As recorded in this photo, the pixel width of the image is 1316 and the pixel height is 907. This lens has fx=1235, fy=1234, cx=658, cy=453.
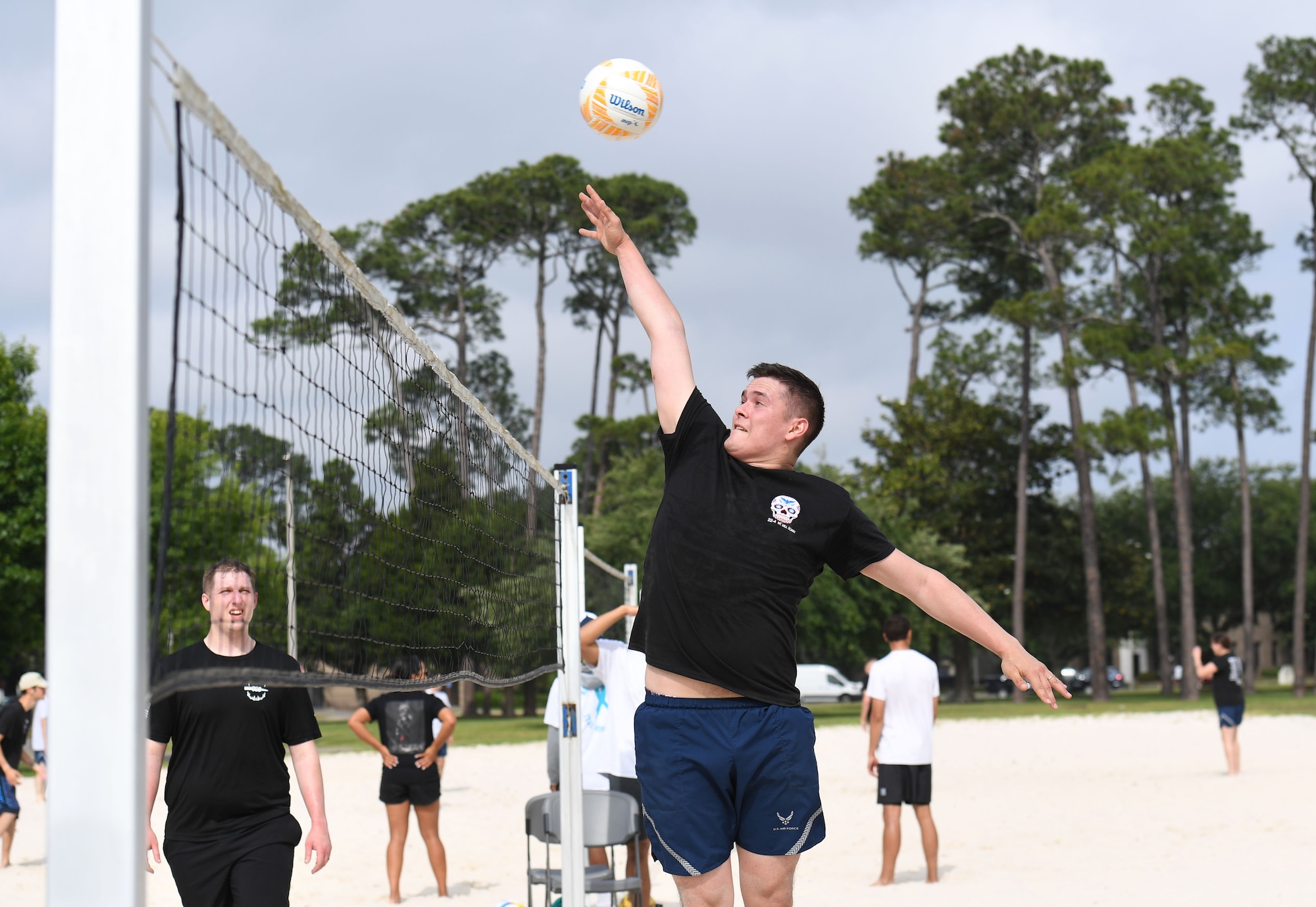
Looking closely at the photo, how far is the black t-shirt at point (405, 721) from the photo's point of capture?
8.39 m

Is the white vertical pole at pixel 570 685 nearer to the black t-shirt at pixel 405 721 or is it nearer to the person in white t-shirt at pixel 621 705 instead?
the person in white t-shirt at pixel 621 705

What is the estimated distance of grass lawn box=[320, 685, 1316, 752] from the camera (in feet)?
86.7

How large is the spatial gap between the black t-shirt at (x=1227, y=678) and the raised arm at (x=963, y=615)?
473 inches

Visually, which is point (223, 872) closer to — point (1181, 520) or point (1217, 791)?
point (1217, 791)

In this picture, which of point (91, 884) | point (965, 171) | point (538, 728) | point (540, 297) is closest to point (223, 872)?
point (91, 884)

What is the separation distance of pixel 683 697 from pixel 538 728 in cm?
2732

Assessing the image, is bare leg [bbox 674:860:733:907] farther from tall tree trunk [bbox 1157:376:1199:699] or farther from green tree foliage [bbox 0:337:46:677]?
tall tree trunk [bbox 1157:376:1199:699]

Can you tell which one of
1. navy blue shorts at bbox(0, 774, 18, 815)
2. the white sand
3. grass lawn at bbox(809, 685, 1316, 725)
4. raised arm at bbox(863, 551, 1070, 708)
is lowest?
grass lawn at bbox(809, 685, 1316, 725)

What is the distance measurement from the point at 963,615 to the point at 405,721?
597cm

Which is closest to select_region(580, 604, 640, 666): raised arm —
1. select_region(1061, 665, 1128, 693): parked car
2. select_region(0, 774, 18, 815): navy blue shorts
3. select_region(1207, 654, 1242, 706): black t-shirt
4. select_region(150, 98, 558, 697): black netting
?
select_region(150, 98, 558, 697): black netting

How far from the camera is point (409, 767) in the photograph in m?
8.38

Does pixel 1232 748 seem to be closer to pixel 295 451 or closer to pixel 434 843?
pixel 434 843

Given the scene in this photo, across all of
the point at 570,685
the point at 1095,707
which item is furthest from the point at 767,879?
the point at 1095,707

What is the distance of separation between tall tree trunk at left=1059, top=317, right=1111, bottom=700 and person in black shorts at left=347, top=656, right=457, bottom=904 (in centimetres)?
3364
